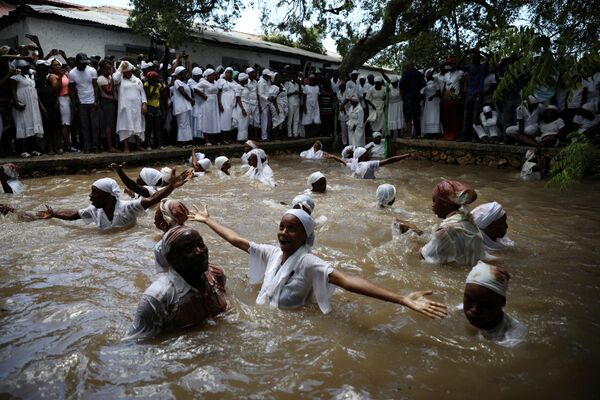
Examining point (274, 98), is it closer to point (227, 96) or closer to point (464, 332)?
point (227, 96)

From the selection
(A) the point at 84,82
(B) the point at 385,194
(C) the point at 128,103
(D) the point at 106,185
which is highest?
(A) the point at 84,82

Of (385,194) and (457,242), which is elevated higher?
(385,194)

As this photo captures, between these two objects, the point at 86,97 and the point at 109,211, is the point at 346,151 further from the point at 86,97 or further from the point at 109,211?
the point at 109,211

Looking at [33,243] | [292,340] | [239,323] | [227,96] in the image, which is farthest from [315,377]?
[227,96]

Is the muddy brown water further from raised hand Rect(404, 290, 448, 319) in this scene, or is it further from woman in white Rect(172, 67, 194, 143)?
woman in white Rect(172, 67, 194, 143)

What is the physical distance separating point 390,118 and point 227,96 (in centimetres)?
481

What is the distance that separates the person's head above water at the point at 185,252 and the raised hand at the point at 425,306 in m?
1.31

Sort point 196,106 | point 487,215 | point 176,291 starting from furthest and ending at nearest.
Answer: point 196,106 → point 487,215 → point 176,291

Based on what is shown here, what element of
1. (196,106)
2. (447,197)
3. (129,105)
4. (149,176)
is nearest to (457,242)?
(447,197)

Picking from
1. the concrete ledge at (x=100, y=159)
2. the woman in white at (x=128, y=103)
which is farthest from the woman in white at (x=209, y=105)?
the woman in white at (x=128, y=103)

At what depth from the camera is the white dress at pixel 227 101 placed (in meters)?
13.5

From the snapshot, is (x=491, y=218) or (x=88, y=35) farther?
(x=88, y=35)

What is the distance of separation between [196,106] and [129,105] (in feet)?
7.55

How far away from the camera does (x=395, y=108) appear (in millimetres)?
14328
